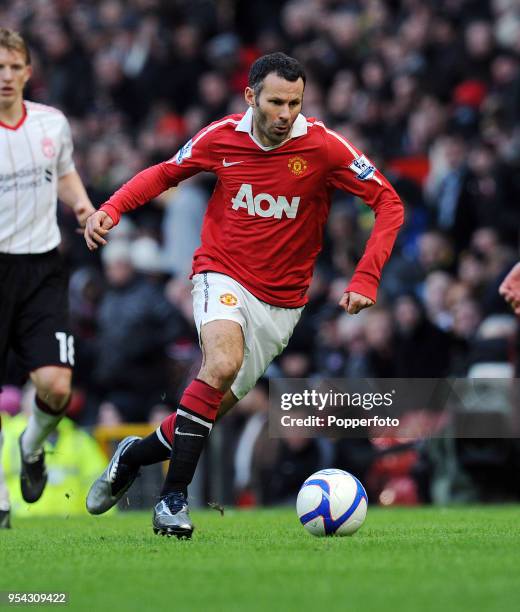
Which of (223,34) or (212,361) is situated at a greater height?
(223,34)

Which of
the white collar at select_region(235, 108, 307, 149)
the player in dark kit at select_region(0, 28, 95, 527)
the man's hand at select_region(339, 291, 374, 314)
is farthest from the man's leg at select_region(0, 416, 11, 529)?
the man's hand at select_region(339, 291, 374, 314)

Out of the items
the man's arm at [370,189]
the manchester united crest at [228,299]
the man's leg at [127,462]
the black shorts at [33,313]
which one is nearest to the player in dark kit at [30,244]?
the black shorts at [33,313]

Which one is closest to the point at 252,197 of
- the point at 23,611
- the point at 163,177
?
the point at 163,177

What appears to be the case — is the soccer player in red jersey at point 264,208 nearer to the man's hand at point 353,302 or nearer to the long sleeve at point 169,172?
the long sleeve at point 169,172

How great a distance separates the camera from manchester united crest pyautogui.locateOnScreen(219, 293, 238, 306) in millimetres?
7402

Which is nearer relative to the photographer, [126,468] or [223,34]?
[126,468]

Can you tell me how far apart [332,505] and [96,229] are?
186 cm

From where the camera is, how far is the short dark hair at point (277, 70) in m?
7.34

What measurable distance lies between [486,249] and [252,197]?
570 cm

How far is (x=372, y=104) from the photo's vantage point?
15656 mm

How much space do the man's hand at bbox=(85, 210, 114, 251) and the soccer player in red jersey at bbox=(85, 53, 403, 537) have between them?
0.01 m

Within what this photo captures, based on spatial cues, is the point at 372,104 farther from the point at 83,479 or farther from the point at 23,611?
the point at 23,611

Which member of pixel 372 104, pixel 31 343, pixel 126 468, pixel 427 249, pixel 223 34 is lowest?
pixel 126 468

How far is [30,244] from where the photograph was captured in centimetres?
859
